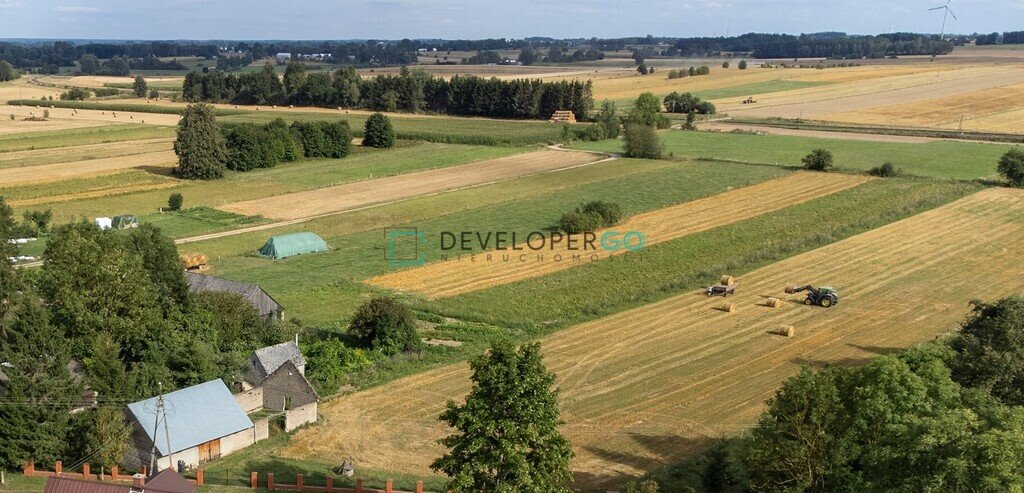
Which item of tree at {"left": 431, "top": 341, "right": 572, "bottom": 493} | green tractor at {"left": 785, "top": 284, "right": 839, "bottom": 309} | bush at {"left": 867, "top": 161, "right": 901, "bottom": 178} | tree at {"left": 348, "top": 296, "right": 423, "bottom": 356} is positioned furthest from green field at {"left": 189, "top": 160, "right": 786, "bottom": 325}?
tree at {"left": 431, "top": 341, "right": 572, "bottom": 493}

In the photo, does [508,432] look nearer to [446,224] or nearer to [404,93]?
[446,224]

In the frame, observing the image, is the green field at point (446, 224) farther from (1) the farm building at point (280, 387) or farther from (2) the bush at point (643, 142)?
(1) the farm building at point (280, 387)

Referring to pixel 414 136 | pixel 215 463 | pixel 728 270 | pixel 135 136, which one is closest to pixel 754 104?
pixel 414 136

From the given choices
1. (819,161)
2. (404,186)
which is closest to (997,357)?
(404,186)

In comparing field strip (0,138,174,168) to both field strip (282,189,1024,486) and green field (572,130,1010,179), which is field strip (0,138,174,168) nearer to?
green field (572,130,1010,179)

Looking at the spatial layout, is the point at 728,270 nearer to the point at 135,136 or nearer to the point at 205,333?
the point at 205,333

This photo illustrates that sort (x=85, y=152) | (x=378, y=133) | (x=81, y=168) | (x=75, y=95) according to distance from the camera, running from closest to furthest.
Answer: (x=81, y=168)
(x=85, y=152)
(x=378, y=133)
(x=75, y=95)

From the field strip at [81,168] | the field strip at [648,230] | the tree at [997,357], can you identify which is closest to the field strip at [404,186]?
the field strip at [648,230]
